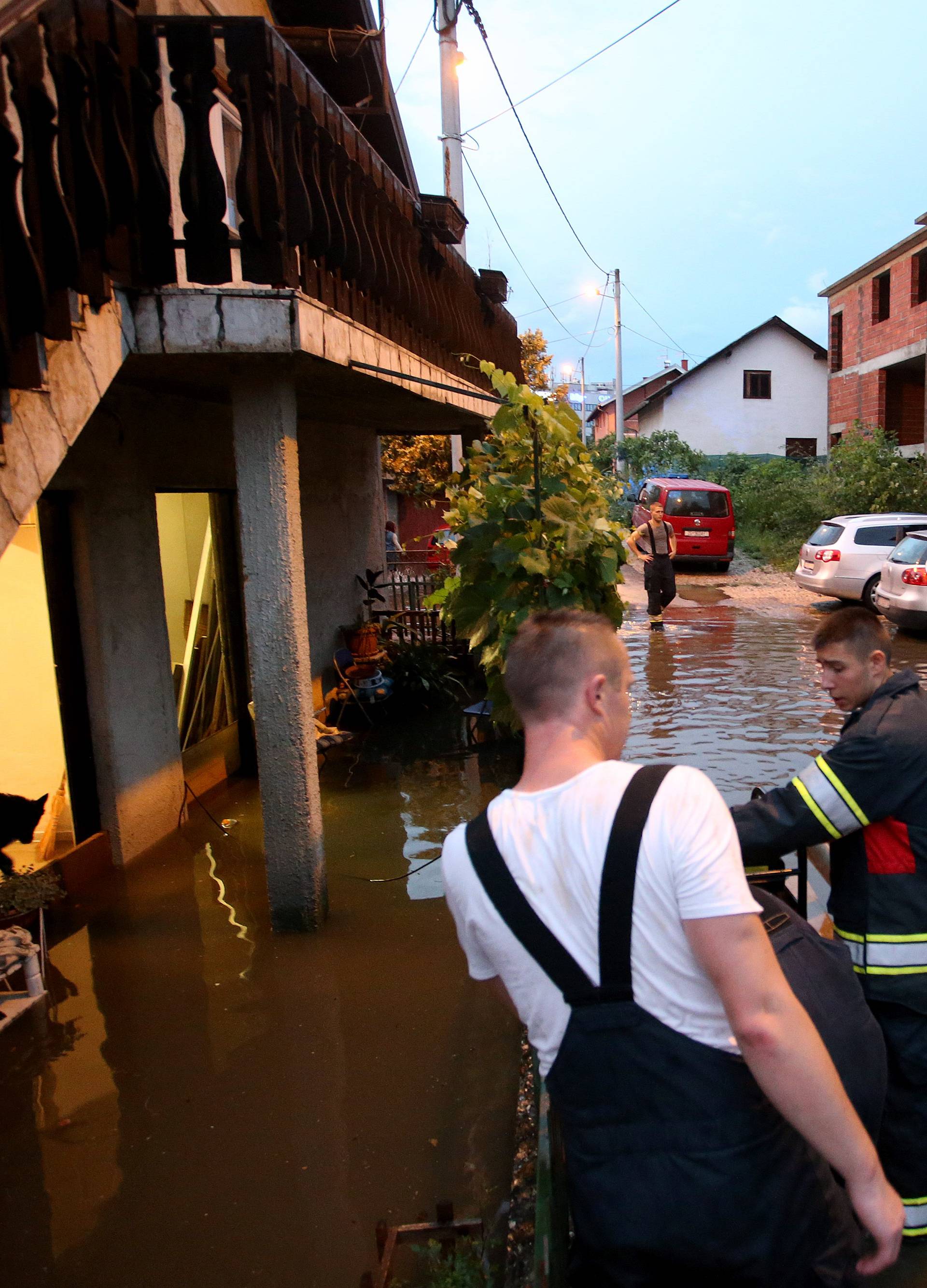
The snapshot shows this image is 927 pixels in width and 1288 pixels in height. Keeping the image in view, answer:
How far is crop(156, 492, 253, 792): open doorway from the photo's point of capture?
7312mm

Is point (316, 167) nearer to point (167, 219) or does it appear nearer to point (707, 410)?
point (167, 219)

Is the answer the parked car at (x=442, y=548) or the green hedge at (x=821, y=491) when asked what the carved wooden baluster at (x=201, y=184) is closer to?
the parked car at (x=442, y=548)

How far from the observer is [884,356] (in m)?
24.7

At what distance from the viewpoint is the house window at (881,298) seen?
2478 cm

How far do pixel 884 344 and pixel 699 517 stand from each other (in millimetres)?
8176

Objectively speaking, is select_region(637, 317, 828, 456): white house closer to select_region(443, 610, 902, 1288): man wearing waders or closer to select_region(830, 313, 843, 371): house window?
select_region(830, 313, 843, 371): house window

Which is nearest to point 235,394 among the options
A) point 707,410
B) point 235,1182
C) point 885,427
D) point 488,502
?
point 488,502

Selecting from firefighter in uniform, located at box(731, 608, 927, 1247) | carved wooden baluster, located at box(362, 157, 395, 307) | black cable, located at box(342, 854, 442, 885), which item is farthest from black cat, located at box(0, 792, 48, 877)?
firefighter in uniform, located at box(731, 608, 927, 1247)

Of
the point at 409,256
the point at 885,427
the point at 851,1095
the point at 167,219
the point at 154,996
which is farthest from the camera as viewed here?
the point at 885,427

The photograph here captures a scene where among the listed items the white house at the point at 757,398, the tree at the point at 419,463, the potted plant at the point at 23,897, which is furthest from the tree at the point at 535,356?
the potted plant at the point at 23,897

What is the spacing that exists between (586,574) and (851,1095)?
2731 mm

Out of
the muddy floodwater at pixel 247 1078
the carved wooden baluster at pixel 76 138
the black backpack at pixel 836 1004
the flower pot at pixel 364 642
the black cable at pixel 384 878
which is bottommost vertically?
the muddy floodwater at pixel 247 1078

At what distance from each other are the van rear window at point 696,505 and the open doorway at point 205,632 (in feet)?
48.6

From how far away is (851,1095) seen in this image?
72.4 inches
